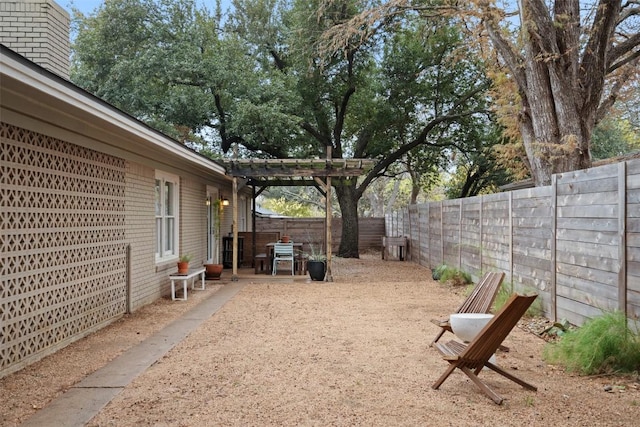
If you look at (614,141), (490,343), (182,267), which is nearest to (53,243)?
(182,267)

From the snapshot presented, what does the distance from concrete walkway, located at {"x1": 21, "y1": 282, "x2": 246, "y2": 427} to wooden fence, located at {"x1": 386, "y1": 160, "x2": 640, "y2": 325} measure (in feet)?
15.5

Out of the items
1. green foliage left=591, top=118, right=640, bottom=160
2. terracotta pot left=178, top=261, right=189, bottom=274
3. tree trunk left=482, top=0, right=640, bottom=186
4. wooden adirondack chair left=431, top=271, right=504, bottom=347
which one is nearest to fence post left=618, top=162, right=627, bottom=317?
wooden adirondack chair left=431, top=271, right=504, bottom=347

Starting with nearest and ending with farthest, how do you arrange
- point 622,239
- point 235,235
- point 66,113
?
point 622,239
point 66,113
point 235,235

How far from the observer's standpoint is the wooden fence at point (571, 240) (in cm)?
470

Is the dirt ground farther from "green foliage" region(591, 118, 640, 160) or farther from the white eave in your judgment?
"green foliage" region(591, 118, 640, 160)

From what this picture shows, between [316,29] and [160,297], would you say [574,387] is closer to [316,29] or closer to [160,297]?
[160,297]

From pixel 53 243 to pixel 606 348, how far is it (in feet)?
18.8

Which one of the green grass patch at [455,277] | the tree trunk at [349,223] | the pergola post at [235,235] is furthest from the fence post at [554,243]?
the tree trunk at [349,223]

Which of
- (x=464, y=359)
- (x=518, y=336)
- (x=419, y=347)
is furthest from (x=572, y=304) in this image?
(x=464, y=359)

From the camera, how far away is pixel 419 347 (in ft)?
17.9

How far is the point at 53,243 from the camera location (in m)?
5.39

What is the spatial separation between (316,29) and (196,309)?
10804 mm

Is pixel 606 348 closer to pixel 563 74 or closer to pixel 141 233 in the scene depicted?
pixel 563 74

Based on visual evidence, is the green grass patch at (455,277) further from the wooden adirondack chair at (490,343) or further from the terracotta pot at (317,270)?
the wooden adirondack chair at (490,343)
